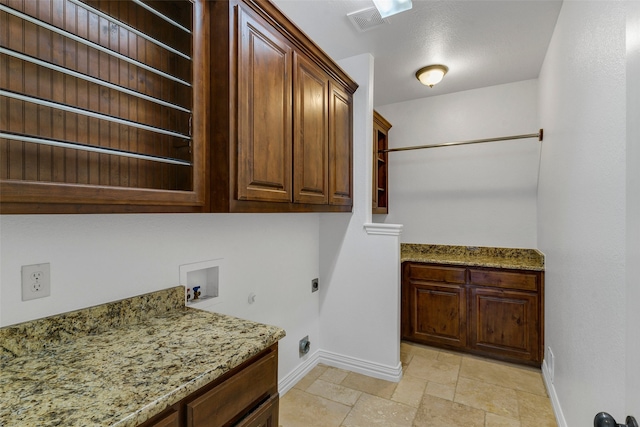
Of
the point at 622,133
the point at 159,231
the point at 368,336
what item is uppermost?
the point at 622,133

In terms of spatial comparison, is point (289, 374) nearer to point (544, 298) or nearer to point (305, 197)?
point (305, 197)

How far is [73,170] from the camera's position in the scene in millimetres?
1076

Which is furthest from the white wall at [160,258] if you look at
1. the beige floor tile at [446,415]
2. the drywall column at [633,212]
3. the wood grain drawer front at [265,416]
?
the drywall column at [633,212]

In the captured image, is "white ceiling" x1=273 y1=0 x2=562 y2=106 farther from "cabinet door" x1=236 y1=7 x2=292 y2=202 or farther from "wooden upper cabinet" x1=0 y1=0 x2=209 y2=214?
"wooden upper cabinet" x1=0 y1=0 x2=209 y2=214

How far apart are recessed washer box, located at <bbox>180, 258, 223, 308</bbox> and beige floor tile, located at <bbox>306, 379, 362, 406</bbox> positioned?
1104 millimetres

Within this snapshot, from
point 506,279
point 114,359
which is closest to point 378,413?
point 506,279

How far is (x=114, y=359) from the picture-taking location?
37.4 inches

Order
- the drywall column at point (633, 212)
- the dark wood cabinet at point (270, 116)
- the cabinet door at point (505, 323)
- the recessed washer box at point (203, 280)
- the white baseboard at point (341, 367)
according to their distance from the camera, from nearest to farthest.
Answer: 1. the drywall column at point (633, 212)
2. the dark wood cabinet at point (270, 116)
3. the recessed washer box at point (203, 280)
4. the white baseboard at point (341, 367)
5. the cabinet door at point (505, 323)

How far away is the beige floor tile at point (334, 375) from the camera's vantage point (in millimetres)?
2375

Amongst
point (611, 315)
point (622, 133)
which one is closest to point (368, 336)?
point (611, 315)

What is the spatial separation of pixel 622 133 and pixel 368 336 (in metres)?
2.00

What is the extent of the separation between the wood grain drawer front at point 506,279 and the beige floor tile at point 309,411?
5.17ft

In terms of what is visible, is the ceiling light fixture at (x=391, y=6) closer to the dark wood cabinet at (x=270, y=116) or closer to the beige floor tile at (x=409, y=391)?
the dark wood cabinet at (x=270, y=116)

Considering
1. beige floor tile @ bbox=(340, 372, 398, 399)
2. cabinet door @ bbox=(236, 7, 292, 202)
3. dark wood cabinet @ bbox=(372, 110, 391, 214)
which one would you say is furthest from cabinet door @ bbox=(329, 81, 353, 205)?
beige floor tile @ bbox=(340, 372, 398, 399)
